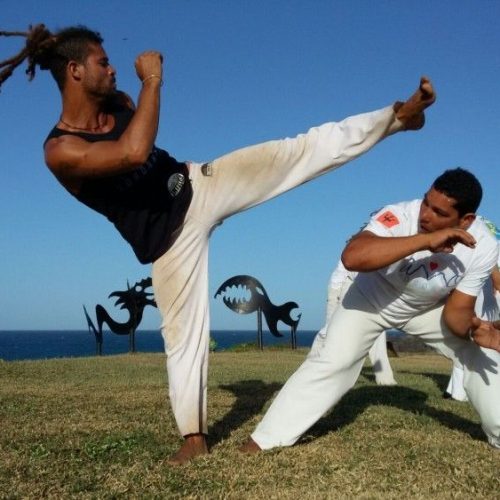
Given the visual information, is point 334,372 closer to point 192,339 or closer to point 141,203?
point 192,339

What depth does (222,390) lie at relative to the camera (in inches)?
328

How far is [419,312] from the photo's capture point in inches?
189

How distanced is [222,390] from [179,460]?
4210mm

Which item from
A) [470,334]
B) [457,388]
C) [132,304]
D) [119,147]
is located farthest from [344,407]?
[132,304]

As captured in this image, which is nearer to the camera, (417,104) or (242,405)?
(417,104)

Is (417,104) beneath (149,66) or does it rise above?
beneath

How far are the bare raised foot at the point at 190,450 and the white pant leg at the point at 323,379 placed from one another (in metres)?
0.39

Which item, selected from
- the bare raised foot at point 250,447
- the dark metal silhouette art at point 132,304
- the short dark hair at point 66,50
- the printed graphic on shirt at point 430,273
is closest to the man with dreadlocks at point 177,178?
the short dark hair at point 66,50

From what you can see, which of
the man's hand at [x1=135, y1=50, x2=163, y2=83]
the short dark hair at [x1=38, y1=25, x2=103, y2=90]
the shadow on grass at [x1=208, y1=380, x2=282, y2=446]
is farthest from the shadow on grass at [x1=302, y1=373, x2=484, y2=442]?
the short dark hair at [x1=38, y1=25, x2=103, y2=90]

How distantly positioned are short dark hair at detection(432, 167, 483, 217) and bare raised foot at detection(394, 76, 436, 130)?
0.43m

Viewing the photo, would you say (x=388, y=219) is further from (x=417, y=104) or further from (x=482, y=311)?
(x=482, y=311)

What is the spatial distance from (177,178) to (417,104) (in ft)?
5.26

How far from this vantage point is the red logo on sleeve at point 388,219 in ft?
14.4

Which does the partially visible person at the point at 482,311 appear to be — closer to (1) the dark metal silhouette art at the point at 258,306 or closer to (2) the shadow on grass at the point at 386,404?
(2) the shadow on grass at the point at 386,404
